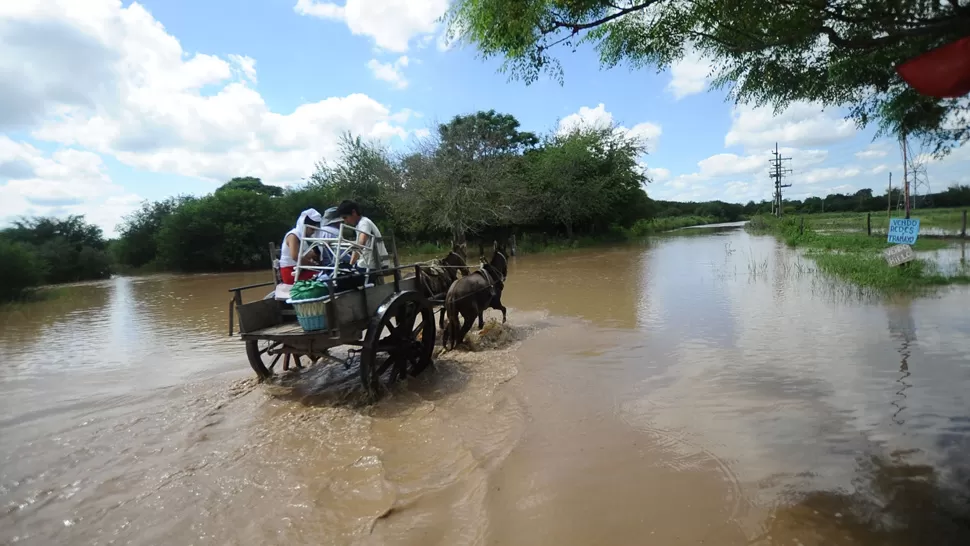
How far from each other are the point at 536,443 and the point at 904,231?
499 inches

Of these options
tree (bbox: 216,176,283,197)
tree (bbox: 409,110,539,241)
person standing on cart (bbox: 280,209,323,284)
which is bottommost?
person standing on cart (bbox: 280,209,323,284)

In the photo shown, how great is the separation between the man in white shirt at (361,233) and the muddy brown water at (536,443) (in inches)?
57.0

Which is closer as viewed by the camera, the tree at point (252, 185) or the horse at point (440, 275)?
the horse at point (440, 275)

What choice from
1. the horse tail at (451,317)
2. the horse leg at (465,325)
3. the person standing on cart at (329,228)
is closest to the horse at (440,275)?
the horse tail at (451,317)

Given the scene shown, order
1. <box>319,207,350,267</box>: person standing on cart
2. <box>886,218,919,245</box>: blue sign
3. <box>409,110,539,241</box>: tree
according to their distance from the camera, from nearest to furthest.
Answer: <box>319,207,350,267</box>: person standing on cart → <box>886,218,919,245</box>: blue sign → <box>409,110,539,241</box>: tree

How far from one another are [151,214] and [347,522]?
125 feet

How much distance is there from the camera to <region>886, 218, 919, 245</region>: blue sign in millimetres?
12135

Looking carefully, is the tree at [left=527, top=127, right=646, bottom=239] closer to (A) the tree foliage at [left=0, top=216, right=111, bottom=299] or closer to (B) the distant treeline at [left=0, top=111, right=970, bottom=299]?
(B) the distant treeline at [left=0, top=111, right=970, bottom=299]

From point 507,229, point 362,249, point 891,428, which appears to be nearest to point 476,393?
point 362,249

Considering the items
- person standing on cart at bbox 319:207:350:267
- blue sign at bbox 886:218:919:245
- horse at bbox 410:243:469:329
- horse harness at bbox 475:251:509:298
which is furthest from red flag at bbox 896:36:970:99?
blue sign at bbox 886:218:919:245

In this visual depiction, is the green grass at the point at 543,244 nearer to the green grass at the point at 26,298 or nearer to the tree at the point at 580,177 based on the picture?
the tree at the point at 580,177

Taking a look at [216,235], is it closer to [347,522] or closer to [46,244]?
[46,244]

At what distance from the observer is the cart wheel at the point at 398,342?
5.23 m

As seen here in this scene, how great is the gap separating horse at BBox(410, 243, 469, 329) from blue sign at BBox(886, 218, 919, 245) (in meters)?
10.9
